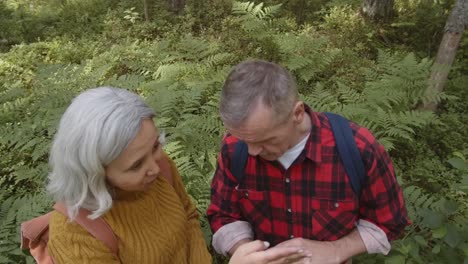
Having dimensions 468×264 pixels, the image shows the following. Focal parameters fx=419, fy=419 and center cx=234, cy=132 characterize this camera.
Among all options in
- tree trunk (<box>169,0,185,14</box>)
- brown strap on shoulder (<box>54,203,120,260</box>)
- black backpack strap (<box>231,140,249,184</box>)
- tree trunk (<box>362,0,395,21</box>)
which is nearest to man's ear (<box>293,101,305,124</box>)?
black backpack strap (<box>231,140,249,184</box>)

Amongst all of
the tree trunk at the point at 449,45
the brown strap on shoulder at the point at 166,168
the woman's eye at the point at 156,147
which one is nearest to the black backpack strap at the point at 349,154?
the woman's eye at the point at 156,147

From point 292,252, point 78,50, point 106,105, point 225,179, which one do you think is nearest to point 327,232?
point 292,252

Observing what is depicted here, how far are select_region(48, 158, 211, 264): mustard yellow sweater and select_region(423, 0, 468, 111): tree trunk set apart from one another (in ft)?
14.9

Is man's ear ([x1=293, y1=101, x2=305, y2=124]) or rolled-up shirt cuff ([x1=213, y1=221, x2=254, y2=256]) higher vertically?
man's ear ([x1=293, y1=101, x2=305, y2=124])

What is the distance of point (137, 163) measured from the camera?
6.16 feet

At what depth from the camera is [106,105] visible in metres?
1.75

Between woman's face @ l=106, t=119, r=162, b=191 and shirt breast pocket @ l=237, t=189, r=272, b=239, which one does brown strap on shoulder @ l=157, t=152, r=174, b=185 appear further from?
shirt breast pocket @ l=237, t=189, r=272, b=239

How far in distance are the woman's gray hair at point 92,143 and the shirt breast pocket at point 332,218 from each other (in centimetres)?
94

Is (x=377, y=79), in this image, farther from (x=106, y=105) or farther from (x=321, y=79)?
(x=106, y=105)

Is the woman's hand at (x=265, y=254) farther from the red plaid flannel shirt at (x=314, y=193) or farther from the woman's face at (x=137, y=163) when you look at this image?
the woman's face at (x=137, y=163)

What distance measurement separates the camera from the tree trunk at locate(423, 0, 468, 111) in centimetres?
554

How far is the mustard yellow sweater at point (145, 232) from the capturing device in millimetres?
1863

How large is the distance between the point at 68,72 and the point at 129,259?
16.1 ft

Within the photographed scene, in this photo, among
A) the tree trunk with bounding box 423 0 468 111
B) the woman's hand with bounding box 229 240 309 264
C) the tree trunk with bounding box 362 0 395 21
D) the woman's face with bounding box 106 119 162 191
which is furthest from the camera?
the tree trunk with bounding box 362 0 395 21
